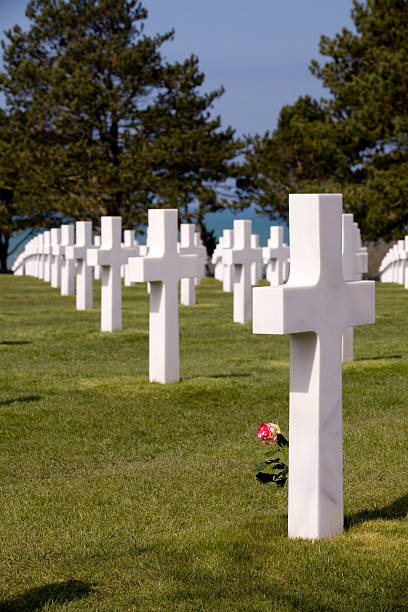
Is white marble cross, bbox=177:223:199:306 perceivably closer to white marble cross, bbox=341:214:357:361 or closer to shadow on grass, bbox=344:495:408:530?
white marble cross, bbox=341:214:357:361

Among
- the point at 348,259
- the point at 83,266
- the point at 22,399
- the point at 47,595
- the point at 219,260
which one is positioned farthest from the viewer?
the point at 219,260

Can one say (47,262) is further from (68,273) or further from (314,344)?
(314,344)

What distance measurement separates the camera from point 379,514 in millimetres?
4984

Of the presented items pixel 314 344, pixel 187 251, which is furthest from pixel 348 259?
pixel 187 251

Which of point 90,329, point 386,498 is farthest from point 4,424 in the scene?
point 90,329

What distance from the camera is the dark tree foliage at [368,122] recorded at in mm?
35375

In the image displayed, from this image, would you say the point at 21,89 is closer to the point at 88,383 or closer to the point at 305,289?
the point at 88,383

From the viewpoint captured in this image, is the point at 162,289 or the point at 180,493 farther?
the point at 162,289

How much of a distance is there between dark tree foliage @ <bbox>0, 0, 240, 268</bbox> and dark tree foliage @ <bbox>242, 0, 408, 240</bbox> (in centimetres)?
504

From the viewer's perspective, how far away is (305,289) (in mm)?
4387

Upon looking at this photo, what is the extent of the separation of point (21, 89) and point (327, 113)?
14.4 meters

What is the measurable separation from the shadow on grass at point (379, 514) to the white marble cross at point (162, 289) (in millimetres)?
4250

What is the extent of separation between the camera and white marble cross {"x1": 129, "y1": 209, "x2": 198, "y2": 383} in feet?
29.9

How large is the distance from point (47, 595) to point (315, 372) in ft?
4.84
